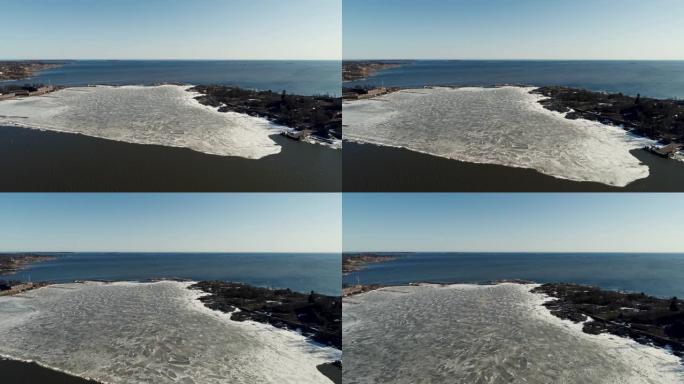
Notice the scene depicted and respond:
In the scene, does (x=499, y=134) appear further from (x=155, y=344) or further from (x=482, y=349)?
(x=155, y=344)

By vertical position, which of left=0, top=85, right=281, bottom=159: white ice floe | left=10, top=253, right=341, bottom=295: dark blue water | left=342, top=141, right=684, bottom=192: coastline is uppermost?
left=0, top=85, right=281, bottom=159: white ice floe

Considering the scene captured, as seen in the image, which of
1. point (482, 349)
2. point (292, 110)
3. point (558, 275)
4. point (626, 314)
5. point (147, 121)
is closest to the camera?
point (482, 349)

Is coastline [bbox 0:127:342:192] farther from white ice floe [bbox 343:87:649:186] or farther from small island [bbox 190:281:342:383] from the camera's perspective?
small island [bbox 190:281:342:383]

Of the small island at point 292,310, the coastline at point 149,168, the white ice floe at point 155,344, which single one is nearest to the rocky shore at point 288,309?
the small island at point 292,310

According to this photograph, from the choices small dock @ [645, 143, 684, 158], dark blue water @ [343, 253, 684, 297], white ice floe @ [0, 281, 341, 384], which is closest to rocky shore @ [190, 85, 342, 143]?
dark blue water @ [343, 253, 684, 297]

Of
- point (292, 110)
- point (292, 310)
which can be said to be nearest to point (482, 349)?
point (292, 310)

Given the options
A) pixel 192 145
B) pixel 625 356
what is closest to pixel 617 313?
pixel 625 356
